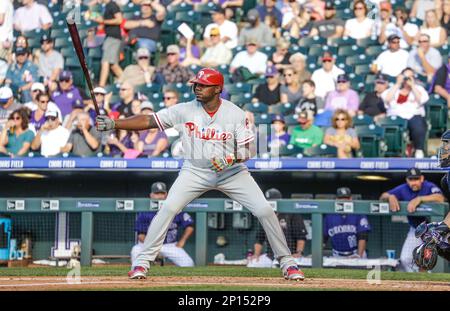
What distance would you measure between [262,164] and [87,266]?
241 cm

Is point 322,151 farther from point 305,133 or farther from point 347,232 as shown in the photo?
point 347,232

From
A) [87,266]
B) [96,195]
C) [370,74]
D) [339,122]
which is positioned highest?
[370,74]

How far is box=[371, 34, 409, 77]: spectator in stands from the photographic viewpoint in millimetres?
14086

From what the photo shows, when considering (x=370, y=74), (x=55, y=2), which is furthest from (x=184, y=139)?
(x=55, y=2)

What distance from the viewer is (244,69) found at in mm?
14656

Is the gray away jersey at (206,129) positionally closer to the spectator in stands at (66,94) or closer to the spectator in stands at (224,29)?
the spectator in stands at (66,94)

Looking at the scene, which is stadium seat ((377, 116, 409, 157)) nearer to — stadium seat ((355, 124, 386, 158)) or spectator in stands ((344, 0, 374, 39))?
stadium seat ((355, 124, 386, 158))

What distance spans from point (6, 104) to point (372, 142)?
509 cm

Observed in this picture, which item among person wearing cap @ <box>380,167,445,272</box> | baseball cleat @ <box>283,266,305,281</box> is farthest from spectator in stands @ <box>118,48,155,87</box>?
baseball cleat @ <box>283,266,305,281</box>

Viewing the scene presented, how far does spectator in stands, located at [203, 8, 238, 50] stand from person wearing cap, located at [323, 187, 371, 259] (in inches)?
161

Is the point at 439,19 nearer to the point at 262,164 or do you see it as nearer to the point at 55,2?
the point at 262,164

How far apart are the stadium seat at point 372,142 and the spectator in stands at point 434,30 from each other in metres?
2.31

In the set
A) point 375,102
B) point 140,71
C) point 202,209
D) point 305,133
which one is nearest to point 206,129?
point 202,209

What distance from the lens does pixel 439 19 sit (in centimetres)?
1472
